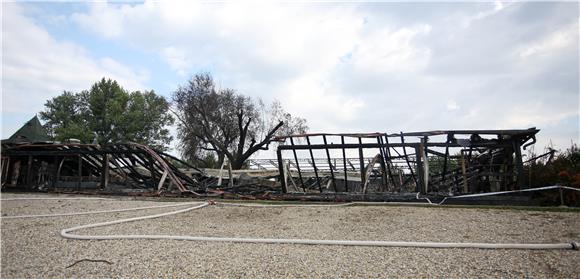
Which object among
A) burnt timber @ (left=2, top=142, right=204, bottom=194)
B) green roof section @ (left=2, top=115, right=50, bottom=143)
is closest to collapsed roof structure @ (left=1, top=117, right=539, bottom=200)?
burnt timber @ (left=2, top=142, right=204, bottom=194)

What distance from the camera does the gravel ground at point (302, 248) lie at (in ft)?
11.6

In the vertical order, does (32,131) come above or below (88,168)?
above

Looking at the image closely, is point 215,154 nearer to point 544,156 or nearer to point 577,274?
point 544,156

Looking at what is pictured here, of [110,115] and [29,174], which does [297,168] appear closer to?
[29,174]

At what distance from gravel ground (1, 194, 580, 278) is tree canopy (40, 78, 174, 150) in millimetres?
36607

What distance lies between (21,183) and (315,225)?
40.0 ft

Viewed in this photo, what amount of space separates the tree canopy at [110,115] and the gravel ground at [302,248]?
36.6 m

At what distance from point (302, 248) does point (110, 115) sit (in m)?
41.3

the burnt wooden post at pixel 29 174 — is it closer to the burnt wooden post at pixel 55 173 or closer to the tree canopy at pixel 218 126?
the burnt wooden post at pixel 55 173

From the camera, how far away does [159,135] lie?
44.3 meters

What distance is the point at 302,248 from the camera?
170 inches

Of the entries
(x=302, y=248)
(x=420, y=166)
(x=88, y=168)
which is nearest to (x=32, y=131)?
(x=88, y=168)

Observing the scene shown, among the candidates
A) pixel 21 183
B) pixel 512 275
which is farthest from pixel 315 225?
pixel 21 183

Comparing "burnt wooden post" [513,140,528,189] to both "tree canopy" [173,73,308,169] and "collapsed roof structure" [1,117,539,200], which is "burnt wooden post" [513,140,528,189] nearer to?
"collapsed roof structure" [1,117,539,200]
